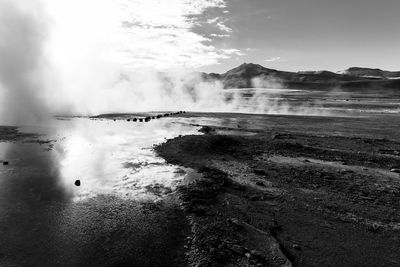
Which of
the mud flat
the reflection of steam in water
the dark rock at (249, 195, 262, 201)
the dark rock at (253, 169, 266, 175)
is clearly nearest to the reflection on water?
the reflection of steam in water

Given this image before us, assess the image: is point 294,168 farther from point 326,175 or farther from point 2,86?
point 2,86

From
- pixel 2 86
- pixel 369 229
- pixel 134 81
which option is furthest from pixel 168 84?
pixel 369 229

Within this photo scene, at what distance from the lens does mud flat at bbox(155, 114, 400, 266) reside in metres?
8.21

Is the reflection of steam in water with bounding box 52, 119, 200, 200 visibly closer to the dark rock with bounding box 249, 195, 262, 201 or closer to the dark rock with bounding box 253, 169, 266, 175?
the dark rock with bounding box 249, 195, 262, 201

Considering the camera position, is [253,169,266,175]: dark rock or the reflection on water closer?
the reflection on water

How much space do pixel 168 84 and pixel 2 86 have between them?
67024 millimetres

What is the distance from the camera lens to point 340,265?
7770 millimetres

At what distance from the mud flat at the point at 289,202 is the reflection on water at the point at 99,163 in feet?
4.45

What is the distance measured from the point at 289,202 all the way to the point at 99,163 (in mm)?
10607

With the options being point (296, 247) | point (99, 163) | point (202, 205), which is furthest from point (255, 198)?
point (99, 163)

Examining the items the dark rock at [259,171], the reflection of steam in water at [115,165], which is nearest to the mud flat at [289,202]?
the dark rock at [259,171]

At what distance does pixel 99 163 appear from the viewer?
55.5 feet

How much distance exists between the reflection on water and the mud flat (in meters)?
1.36

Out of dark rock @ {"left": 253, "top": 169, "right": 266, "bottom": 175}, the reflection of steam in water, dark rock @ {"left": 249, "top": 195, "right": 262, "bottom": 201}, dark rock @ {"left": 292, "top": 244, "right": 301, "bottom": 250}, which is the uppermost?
the reflection of steam in water
